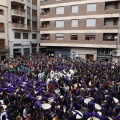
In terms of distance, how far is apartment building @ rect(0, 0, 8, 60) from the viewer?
89.7 ft

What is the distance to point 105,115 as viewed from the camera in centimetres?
721

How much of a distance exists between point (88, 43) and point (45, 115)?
21.2m

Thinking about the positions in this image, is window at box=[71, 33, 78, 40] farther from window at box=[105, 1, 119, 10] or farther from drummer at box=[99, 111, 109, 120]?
drummer at box=[99, 111, 109, 120]

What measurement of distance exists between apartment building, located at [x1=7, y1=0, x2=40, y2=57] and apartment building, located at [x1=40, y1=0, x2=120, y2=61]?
2.68m

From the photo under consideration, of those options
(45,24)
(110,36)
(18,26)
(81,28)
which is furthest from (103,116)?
(45,24)

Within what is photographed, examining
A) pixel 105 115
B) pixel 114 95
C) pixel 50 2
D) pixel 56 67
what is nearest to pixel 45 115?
pixel 105 115

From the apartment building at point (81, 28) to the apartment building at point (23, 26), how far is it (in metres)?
2.68

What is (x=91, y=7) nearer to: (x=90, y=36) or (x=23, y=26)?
(x=90, y=36)

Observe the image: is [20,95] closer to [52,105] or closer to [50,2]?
[52,105]

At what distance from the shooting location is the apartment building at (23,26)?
29.0 m

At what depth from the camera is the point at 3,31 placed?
2773 centimetres

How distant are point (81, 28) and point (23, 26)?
1093 cm

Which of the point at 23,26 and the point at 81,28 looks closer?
the point at 81,28

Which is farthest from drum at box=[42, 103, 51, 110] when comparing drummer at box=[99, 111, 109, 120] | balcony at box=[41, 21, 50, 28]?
balcony at box=[41, 21, 50, 28]
